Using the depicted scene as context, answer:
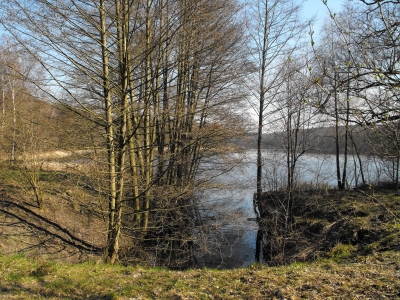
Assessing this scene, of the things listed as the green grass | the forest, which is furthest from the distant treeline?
the green grass

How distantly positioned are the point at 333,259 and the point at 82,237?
7.57 meters

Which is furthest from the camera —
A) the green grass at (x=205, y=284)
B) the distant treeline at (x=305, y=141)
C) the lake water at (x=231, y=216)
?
the distant treeline at (x=305, y=141)

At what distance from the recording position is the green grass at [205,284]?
350 cm

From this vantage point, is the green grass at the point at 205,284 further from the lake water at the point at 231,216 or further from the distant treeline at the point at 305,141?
the distant treeline at the point at 305,141

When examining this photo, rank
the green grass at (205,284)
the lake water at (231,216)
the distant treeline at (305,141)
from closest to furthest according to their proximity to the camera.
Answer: the green grass at (205,284) → the lake water at (231,216) → the distant treeline at (305,141)

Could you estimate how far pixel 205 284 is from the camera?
4.05 metres

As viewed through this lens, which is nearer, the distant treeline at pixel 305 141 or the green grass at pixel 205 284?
the green grass at pixel 205 284

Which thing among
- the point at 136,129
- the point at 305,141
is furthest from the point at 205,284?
the point at 305,141

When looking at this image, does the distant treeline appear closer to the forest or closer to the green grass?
the forest

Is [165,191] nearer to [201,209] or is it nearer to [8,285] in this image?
[201,209]

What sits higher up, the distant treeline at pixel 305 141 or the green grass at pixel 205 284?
the distant treeline at pixel 305 141

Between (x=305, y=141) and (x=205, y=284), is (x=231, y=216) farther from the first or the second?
(x=205, y=284)

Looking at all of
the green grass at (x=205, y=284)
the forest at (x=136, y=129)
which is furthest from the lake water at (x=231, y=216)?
the green grass at (x=205, y=284)

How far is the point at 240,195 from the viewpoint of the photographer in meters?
12.5
